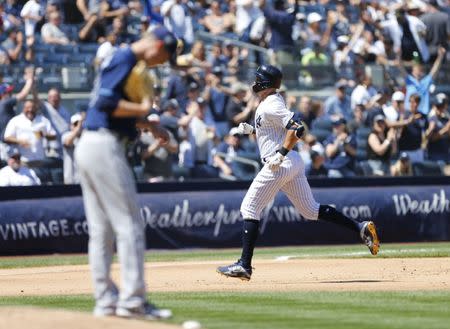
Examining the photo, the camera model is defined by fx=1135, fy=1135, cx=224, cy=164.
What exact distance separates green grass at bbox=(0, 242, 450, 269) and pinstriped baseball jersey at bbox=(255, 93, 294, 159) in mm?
4147

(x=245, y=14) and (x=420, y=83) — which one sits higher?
(x=245, y=14)

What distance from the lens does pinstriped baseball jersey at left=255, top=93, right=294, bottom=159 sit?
37.5 feet

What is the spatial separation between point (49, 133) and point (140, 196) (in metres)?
1.75

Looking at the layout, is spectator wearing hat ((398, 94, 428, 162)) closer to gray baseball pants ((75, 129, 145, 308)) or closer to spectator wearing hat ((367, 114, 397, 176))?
spectator wearing hat ((367, 114, 397, 176))

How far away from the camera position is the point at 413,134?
2055cm

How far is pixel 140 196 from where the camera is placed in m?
17.5

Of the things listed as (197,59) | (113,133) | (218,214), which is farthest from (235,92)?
(113,133)

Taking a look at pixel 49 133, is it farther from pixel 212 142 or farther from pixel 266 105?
pixel 266 105

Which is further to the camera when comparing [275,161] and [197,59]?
[197,59]

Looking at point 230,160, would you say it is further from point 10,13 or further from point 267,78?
point 267,78

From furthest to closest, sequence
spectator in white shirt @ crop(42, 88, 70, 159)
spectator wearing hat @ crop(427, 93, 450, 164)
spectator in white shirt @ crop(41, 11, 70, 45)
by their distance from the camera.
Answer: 1. spectator wearing hat @ crop(427, 93, 450, 164)
2. spectator in white shirt @ crop(41, 11, 70, 45)
3. spectator in white shirt @ crop(42, 88, 70, 159)

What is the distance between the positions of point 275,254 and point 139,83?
8.85 m

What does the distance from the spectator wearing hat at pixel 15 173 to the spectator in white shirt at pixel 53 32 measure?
375cm

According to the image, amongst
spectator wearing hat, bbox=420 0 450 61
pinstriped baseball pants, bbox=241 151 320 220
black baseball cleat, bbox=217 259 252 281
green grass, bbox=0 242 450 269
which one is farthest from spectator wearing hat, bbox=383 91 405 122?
black baseball cleat, bbox=217 259 252 281
